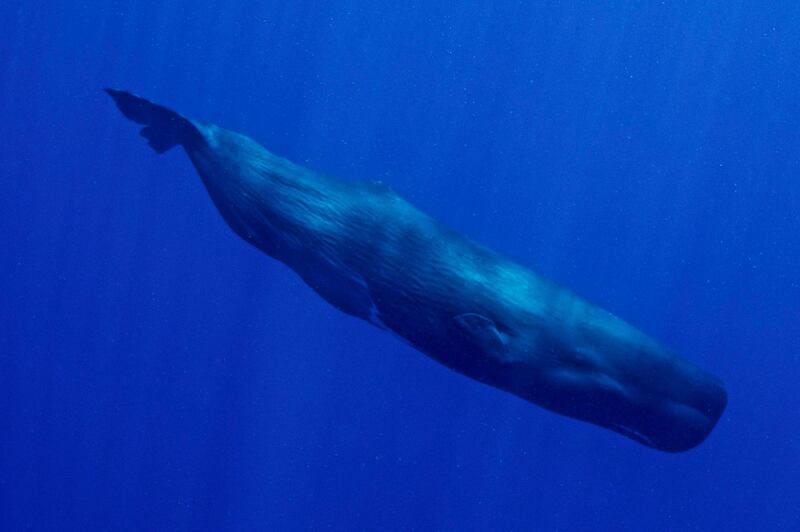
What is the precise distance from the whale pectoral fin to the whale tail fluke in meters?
2.78

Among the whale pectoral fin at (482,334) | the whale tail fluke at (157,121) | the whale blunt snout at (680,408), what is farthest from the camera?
the whale tail fluke at (157,121)

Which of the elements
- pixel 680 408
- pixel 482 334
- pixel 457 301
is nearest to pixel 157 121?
pixel 457 301

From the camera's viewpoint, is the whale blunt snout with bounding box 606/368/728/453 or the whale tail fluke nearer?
the whale blunt snout with bounding box 606/368/728/453

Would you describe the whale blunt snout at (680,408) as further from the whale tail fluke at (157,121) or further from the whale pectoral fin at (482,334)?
the whale tail fluke at (157,121)

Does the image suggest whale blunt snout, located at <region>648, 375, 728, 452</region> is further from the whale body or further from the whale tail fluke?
the whale tail fluke

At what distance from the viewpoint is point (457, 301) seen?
5.08 metres

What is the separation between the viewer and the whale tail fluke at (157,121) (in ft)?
20.5

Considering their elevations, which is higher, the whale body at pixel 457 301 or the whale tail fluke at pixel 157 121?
the whale tail fluke at pixel 157 121

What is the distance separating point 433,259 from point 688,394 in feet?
6.07

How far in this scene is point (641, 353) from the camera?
484cm

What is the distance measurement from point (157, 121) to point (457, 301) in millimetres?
3114

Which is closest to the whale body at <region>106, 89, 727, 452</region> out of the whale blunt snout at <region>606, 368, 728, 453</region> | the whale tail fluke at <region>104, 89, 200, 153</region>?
the whale blunt snout at <region>606, 368, 728, 453</region>

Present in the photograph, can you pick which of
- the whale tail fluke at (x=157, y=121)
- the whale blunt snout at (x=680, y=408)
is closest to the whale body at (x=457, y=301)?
the whale blunt snout at (x=680, y=408)

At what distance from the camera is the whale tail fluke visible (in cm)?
625
